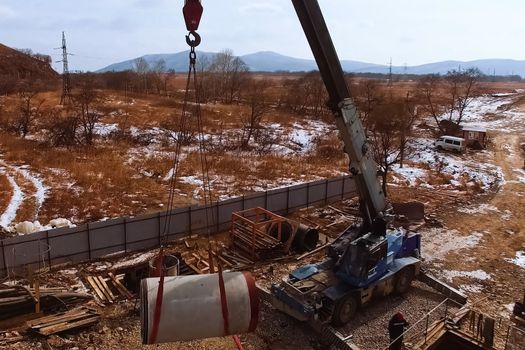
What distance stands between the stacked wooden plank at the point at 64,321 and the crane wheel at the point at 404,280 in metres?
8.98

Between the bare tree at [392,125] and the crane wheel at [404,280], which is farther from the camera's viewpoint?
the bare tree at [392,125]

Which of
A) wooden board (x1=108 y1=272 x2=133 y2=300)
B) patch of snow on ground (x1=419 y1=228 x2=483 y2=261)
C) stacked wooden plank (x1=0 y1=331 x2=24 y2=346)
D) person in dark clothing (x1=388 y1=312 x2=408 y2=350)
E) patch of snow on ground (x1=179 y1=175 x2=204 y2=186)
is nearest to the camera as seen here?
person in dark clothing (x1=388 y1=312 x2=408 y2=350)

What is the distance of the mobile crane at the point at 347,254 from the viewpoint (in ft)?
36.6

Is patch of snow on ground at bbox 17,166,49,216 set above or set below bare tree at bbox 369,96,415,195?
below

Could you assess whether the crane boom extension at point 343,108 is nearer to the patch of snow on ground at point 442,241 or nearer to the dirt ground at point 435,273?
the dirt ground at point 435,273

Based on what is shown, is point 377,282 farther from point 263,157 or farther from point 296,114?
point 296,114

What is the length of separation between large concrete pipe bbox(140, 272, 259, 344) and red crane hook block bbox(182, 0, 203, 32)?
459 cm

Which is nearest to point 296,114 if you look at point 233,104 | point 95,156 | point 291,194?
point 233,104

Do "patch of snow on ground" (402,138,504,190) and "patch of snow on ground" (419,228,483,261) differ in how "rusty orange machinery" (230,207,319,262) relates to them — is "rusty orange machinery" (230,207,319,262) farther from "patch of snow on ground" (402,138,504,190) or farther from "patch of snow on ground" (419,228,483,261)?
"patch of snow on ground" (402,138,504,190)

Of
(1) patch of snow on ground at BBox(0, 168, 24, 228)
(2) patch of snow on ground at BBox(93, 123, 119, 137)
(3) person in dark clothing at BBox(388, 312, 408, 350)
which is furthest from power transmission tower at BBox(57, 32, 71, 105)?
(3) person in dark clothing at BBox(388, 312, 408, 350)

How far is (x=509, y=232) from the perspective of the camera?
20891 mm

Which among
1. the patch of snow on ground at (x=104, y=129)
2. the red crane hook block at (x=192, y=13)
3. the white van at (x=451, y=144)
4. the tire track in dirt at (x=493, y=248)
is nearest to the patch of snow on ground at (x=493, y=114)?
the white van at (x=451, y=144)

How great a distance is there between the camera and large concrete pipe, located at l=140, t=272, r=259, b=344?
268 inches

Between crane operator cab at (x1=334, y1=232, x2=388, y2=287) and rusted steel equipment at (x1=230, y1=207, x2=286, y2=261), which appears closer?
crane operator cab at (x1=334, y1=232, x2=388, y2=287)
